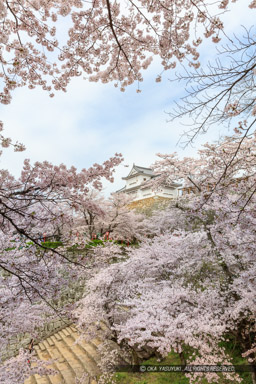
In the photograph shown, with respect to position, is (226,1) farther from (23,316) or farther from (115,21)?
(23,316)

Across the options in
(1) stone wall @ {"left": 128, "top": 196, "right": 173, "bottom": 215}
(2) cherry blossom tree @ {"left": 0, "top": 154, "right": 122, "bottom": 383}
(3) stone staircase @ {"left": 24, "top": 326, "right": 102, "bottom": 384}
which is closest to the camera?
(2) cherry blossom tree @ {"left": 0, "top": 154, "right": 122, "bottom": 383}

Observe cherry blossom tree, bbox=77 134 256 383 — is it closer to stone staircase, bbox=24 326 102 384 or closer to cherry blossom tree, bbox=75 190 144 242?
stone staircase, bbox=24 326 102 384

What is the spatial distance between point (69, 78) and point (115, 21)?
1.22 metres

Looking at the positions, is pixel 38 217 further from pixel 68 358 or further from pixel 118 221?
pixel 118 221

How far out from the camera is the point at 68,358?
7840 millimetres

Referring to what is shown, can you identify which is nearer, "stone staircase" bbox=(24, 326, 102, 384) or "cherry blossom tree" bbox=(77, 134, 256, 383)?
"cherry blossom tree" bbox=(77, 134, 256, 383)

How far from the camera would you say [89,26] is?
3664mm

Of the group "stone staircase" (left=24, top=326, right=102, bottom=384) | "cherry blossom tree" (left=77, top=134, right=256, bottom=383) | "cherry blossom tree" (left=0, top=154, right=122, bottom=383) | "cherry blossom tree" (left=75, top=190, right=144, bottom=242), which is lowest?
"stone staircase" (left=24, top=326, right=102, bottom=384)

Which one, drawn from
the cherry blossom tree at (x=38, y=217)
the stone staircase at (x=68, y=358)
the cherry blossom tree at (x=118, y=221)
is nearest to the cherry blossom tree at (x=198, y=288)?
the stone staircase at (x=68, y=358)

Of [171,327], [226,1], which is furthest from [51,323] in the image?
[226,1]

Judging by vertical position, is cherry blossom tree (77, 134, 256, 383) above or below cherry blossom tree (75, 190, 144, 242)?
below

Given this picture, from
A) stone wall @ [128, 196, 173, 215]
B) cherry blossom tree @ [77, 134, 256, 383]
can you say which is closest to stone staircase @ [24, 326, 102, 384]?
cherry blossom tree @ [77, 134, 256, 383]

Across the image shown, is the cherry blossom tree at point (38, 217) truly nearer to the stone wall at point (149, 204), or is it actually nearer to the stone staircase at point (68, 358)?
the stone staircase at point (68, 358)

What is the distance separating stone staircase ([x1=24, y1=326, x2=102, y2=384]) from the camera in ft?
22.4
